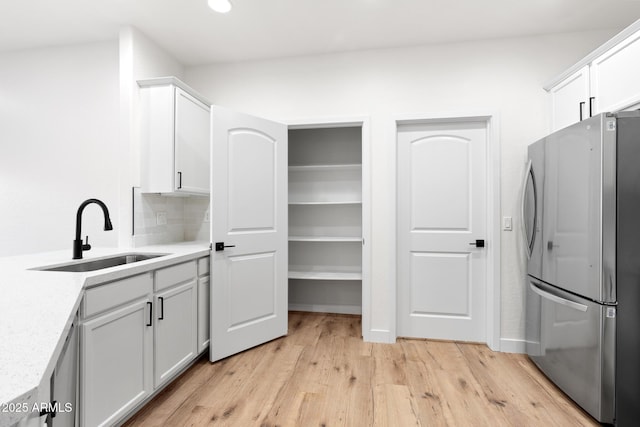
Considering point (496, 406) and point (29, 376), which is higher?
point (29, 376)

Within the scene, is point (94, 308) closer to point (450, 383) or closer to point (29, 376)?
point (29, 376)

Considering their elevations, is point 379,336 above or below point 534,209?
below

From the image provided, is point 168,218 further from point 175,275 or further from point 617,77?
point 617,77

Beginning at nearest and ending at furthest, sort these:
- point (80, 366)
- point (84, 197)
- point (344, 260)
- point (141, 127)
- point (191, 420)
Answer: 1. point (80, 366)
2. point (191, 420)
3. point (141, 127)
4. point (84, 197)
5. point (344, 260)

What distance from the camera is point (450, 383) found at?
2178 mm

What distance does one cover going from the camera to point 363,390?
6.82 ft

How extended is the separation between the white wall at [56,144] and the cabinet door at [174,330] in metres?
1.10

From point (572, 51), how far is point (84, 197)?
4.41m

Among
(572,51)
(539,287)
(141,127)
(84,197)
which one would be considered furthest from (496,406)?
(84,197)

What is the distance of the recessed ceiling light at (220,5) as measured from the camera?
7.39 ft

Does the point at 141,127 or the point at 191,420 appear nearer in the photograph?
the point at 191,420

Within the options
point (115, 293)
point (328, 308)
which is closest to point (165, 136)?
point (115, 293)

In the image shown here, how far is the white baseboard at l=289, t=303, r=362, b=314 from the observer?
12.0 feet

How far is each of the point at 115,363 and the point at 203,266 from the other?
3.02ft
